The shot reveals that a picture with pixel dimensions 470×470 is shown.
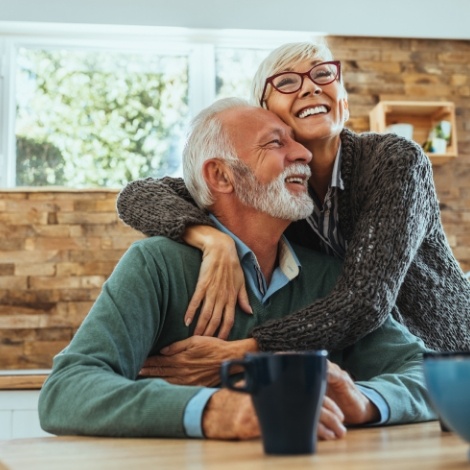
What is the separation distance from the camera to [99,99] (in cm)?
430

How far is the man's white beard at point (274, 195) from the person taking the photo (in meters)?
1.58

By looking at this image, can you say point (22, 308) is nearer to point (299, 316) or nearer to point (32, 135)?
point (32, 135)

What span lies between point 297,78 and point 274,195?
1.02ft

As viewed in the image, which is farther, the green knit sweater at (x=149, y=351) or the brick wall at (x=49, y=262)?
the brick wall at (x=49, y=262)

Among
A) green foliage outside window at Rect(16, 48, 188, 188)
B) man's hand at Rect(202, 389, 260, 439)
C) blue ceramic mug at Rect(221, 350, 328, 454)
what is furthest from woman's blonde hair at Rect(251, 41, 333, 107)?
green foliage outside window at Rect(16, 48, 188, 188)

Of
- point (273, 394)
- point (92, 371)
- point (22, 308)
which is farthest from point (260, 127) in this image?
point (22, 308)

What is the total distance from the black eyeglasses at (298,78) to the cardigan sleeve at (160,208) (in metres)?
0.30

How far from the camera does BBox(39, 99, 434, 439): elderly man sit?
997mm

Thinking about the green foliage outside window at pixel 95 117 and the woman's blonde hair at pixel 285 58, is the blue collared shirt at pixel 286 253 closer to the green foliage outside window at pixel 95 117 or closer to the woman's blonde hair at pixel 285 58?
the woman's blonde hair at pixel 285 58

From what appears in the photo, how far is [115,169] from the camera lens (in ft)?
14.0

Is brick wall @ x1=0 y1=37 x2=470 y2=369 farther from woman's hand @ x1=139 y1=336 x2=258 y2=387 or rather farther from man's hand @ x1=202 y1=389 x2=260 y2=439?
man's hand @ x1=202 y1=389 x2=260 y2=439

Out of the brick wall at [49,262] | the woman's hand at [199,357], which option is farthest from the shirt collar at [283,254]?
the brick wall at [49,262]

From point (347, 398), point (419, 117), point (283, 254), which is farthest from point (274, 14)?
point (347, 398)

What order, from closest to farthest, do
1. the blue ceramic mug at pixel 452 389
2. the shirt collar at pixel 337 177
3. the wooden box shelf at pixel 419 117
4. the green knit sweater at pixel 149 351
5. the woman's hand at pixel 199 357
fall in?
the blue ceramic mug at pixel 452 389 → the green knit sweater at pixel 149 351 → the woman's hand at pixel 199 357 → the shirt collar at pixel 337 177 → the wooden box shelf at pixel 419 117
